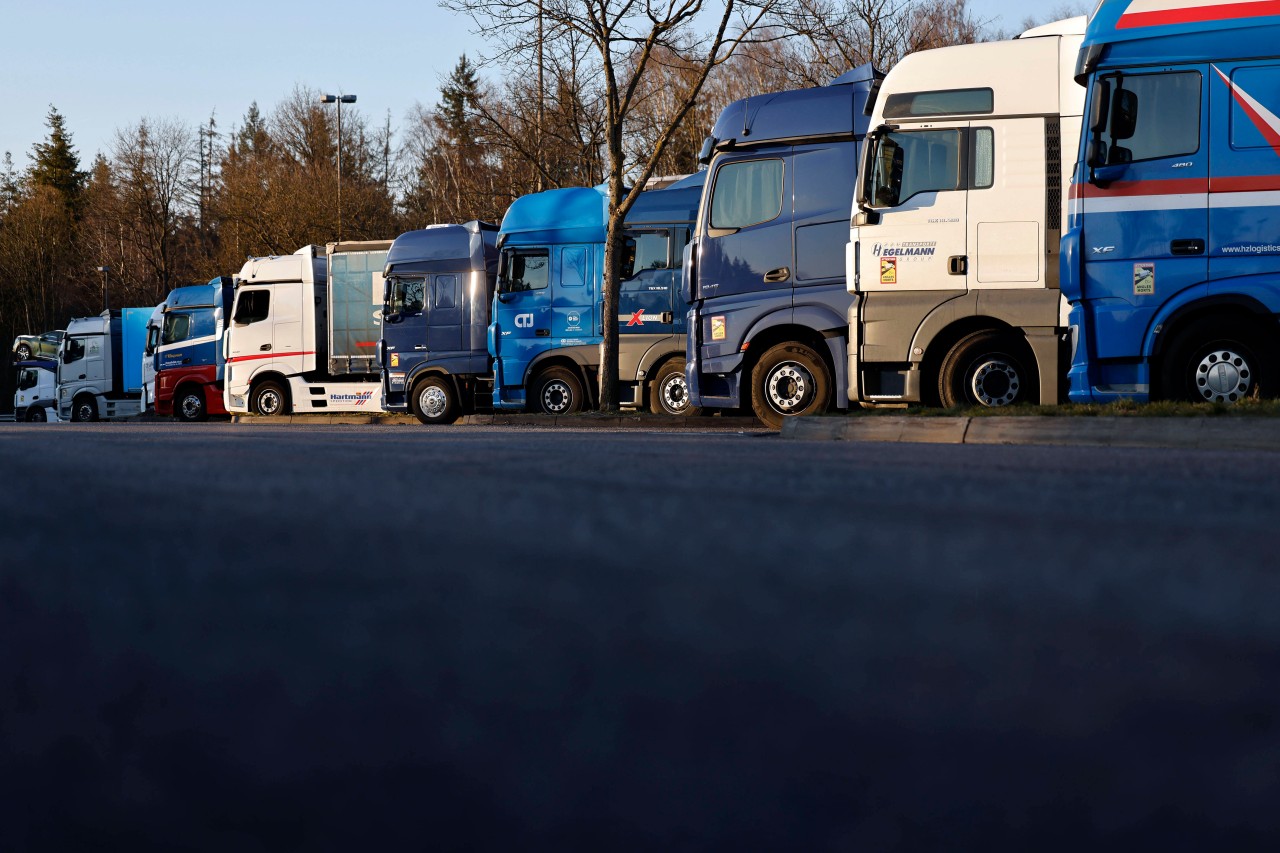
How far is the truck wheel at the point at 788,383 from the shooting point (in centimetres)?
1511

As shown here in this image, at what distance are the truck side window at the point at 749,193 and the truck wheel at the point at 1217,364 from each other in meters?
5.52

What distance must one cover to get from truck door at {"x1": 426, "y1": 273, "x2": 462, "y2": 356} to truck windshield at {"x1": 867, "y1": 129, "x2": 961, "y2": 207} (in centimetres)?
1074

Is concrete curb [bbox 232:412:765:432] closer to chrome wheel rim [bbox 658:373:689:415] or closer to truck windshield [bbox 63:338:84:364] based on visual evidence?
chrome wheel rim [bbox 658:373:689:415]

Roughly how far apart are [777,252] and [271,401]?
46.5 feet

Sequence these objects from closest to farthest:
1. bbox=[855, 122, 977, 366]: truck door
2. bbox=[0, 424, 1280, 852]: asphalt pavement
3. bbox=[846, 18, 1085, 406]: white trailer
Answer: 1. bbox=[0, 424, 1280, 852]: asphalt pavement
2. bbox=[846, 18, 1085, 406]: white trailer
3. bbox=[855, 122, 977, 366]: truck door

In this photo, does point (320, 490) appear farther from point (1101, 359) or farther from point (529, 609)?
point (1101, 359)

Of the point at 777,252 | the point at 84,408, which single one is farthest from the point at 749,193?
the point at 84,408

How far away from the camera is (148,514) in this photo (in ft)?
11.9

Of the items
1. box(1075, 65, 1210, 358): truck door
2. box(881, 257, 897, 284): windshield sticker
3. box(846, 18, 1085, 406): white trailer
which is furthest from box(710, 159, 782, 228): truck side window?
box(1075, 65, 1210, 358): truck door

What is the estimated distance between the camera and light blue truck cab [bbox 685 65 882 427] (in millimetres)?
15273

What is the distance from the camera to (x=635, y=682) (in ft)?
5.57

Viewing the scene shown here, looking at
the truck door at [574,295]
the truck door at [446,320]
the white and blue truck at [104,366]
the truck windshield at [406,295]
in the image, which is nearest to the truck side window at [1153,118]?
the truck door at [574,295]

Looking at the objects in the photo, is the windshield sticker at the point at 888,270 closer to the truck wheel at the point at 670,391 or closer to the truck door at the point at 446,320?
the truck wheel at the point at 670,391

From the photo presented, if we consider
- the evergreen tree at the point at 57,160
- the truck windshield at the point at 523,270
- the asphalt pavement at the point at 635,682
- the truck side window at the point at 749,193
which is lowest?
the asphalt pavement at the point at 635,682
